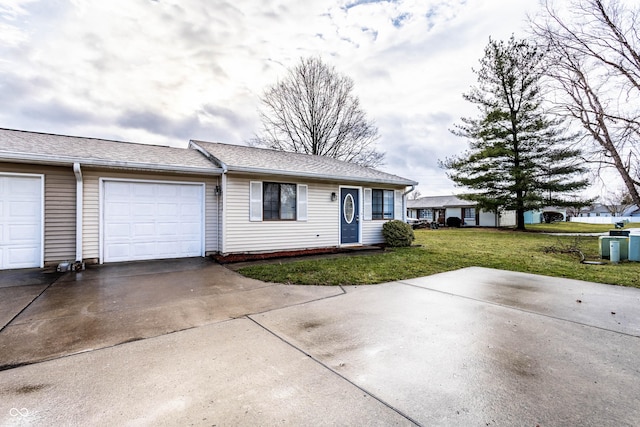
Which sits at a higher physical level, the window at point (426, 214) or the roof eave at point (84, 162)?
the roof eave at point (84, 162)

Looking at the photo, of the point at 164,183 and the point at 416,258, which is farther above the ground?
the point at 164,183

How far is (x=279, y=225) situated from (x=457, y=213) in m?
27.0

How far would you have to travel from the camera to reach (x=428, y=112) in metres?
16.1

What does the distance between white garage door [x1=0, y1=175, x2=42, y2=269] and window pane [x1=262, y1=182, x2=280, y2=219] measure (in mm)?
5361

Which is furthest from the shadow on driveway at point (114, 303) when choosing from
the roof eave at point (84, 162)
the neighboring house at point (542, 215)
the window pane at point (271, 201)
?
the neighboring house at point (542, 215)

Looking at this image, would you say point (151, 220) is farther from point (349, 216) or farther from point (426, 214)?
point (426, 214)

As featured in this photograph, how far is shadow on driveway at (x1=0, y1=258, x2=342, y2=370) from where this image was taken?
321cm

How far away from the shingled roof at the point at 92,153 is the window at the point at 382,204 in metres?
6.04

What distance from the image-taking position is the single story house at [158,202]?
6809 millimetres

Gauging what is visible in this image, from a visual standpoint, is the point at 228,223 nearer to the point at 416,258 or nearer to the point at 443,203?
the point at 416,258

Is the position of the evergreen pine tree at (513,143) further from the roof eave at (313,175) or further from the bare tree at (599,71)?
the roof eave at (313,175)

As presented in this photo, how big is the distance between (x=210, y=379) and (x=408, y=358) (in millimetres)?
1817

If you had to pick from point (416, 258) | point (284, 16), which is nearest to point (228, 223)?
point (416, 258)

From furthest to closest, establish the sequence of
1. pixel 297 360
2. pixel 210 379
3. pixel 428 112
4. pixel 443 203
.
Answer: pixel 443 203, pixel 428 112, pixel 297 360, pixel 210 379
